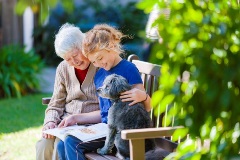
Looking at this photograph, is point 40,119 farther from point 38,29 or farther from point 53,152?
point 38,29

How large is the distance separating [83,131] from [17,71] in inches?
261

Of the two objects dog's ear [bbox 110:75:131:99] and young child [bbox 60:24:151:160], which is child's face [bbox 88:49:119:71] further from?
dog's ear [bbox 110:75:131:99]

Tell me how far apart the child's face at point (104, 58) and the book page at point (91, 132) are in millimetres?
422

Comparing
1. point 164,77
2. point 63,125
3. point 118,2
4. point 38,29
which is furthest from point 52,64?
point 164,77

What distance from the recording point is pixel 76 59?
4.78 m

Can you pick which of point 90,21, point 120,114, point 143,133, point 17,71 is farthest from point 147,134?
point 90,21

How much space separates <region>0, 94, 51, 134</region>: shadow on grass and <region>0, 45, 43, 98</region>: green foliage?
234mm

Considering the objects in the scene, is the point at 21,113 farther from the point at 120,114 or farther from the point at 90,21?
the point at 90,21

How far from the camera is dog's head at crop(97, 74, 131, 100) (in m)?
4.27

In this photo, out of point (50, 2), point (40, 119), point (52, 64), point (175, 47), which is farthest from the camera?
point (52, 64)

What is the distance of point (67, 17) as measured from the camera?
48.3ft

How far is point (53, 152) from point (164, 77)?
2407 millimetres

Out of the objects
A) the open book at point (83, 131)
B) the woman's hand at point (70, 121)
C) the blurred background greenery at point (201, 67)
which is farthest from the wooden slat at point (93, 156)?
the blurred background greenery at point (201, 67)

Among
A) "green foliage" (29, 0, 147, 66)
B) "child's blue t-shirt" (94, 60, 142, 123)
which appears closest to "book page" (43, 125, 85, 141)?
"child's blue t-shirt" (94, 60, 142, 123)
